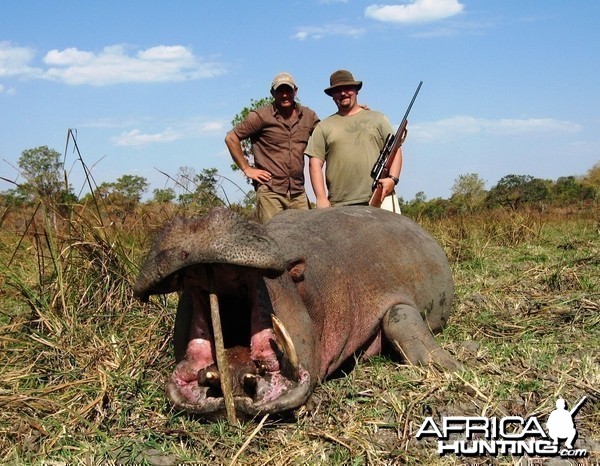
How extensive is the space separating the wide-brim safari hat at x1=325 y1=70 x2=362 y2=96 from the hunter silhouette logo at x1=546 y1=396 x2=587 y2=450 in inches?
164

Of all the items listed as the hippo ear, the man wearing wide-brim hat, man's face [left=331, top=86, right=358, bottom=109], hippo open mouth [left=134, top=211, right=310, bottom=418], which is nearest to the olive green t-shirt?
the man wearing wide-brim hat

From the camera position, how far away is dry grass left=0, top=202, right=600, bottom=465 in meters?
2.83

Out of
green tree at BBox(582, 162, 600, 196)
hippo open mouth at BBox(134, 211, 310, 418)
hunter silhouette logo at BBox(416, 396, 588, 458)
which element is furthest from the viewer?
green tree at BBox(582, 162, 600, 196)

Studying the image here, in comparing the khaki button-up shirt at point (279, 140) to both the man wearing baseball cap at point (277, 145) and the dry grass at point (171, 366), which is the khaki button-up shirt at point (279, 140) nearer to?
the man wearing baseball cap at point (277, 145)

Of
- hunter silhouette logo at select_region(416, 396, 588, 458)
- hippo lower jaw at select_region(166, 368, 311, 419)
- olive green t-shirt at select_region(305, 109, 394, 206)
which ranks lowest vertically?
hunter silhouette logo at select_region(416, 396, 588, 458)

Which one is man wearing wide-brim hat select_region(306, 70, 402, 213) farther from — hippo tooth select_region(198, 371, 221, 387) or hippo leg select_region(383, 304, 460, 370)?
hippo tooth select_region(198, 371, 221, 387)

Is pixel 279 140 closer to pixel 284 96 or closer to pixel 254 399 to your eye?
pixel 284 96

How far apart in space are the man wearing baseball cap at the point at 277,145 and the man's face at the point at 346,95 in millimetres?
475

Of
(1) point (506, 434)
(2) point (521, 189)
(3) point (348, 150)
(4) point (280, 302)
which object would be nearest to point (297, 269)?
(4) point (280, 302)

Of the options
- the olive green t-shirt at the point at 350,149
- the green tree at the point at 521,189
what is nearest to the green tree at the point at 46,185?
the olive green t-shirt at the point at 350,149

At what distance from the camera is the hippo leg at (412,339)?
376 centimetres

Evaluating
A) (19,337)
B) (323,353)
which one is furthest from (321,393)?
(19,337)

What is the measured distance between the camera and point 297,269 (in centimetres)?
336

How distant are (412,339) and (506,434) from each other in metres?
1.10
